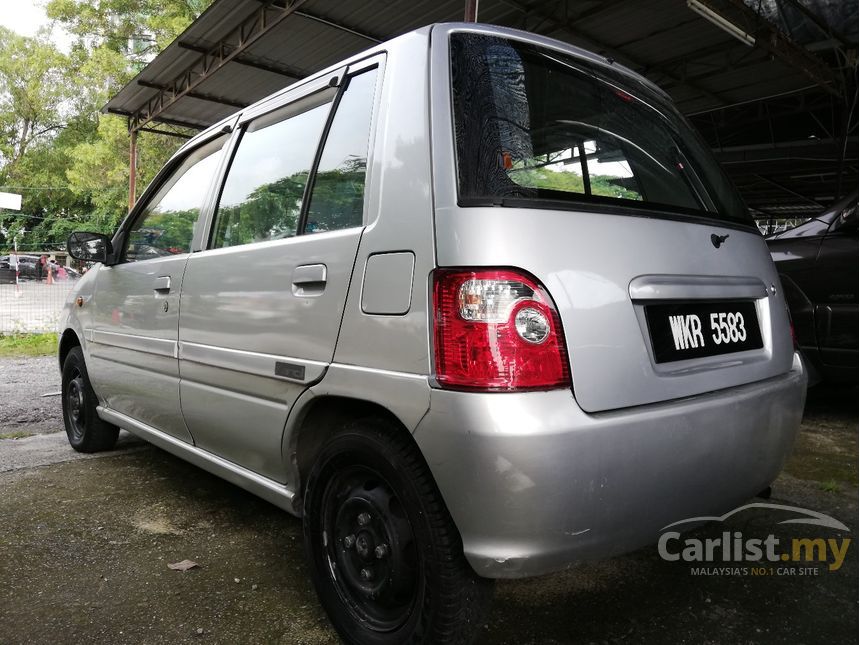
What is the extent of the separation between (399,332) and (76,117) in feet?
111

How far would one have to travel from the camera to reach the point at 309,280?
1.96 metres

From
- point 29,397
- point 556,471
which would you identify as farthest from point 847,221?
point 29,397

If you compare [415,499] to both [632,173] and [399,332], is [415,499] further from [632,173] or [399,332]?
[632,173]

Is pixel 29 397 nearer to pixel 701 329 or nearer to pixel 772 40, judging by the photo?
pixel 701 329

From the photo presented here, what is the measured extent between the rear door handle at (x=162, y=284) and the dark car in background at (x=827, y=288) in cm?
394

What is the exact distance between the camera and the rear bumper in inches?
56.5

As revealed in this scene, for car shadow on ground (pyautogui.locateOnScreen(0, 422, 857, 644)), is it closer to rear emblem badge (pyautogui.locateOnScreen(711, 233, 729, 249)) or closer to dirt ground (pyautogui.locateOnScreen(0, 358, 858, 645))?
dirt ground (pyautogui.locateOnScreen(0, 358, 858, 645))

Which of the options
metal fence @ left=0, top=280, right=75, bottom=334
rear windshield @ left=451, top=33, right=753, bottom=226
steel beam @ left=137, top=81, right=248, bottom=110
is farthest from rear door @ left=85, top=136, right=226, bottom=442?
steel beam @ left=137, top=81, right=248, bottom=110

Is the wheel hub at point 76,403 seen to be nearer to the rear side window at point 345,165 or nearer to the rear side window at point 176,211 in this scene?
the rear side window at point 176,211

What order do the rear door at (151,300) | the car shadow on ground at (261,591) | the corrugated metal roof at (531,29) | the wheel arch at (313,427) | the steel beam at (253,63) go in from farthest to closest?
1. the steel beam at (253,63)
2. the corrugated metal roof at (531,29)
3. the rear door at (151,300)
4. the car shadow on ground at (261,591)
5. the wheel arch at (313,427)

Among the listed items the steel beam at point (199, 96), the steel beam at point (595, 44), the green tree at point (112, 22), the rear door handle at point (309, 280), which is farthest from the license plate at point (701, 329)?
the green tree at point (112, 22)

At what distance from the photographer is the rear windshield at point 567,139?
1.65 m

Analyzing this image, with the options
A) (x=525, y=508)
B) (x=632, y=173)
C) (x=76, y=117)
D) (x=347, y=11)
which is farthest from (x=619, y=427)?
(x=76, y=117)

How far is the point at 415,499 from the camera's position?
5.26 feet
